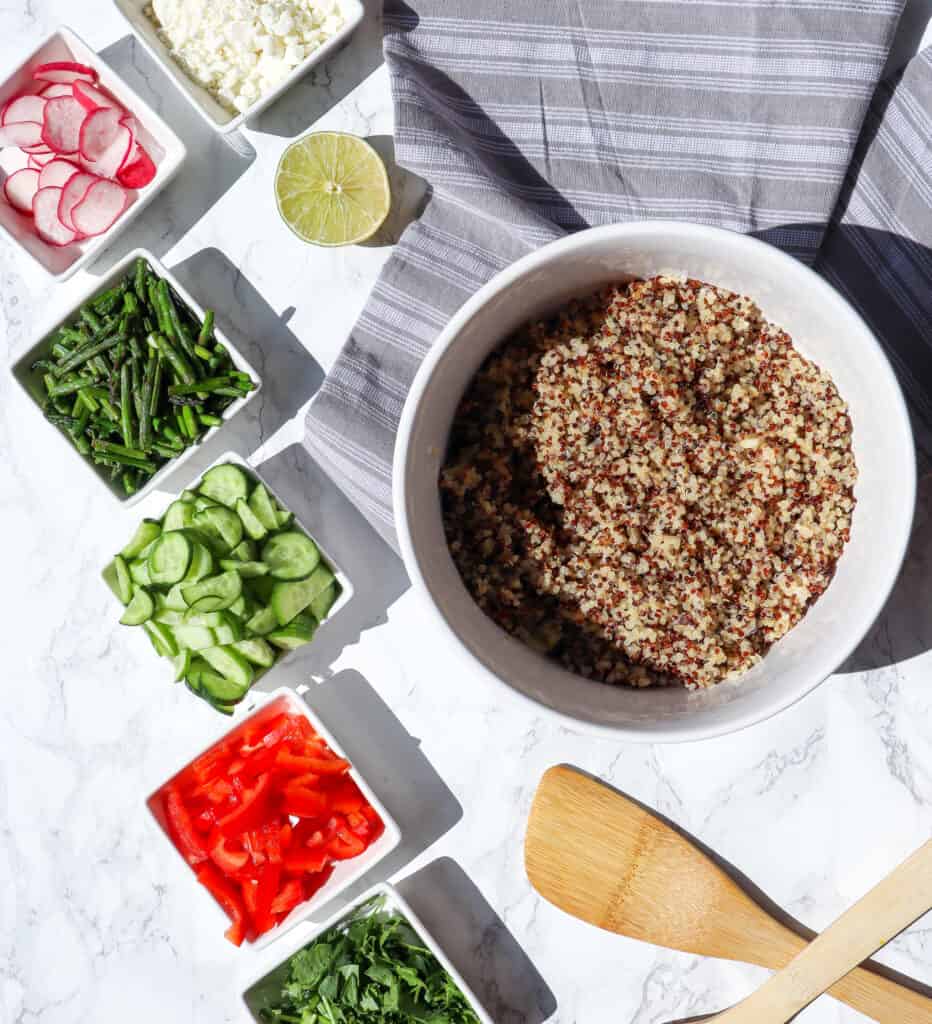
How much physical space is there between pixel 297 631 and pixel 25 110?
1.32 metres

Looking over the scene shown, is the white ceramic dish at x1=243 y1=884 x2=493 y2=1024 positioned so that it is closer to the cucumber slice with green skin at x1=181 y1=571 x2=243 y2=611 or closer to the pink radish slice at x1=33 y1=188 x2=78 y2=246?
the cucumber slice with green skin at x1=181 y1=571 x2=243 y2=611

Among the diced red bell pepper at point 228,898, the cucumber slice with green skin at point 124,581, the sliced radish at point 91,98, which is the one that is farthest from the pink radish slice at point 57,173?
the diced red bell pepper at point 228,898

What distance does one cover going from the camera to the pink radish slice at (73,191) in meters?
2.29

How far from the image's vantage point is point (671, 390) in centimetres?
178

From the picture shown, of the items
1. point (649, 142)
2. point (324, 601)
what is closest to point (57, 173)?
A: point (324, 601)

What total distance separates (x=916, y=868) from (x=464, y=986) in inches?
→ 38.9

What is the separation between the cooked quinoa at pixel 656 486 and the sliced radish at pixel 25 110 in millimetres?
1279

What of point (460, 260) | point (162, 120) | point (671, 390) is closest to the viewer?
point (671, 390)

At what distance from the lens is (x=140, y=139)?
7.83 feet

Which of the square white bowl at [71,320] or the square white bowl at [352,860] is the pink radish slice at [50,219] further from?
the square white bowl at [352,860]

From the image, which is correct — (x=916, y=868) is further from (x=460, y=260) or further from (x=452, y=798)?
(x=460, y=260)

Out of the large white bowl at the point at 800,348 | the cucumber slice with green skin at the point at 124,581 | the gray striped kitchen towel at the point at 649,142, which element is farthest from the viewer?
the cucumber slice with green skin at the point at 124,581

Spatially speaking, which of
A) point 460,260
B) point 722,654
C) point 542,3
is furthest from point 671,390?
point 542,3

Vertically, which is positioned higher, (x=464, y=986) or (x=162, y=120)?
(x=162, y=120)
